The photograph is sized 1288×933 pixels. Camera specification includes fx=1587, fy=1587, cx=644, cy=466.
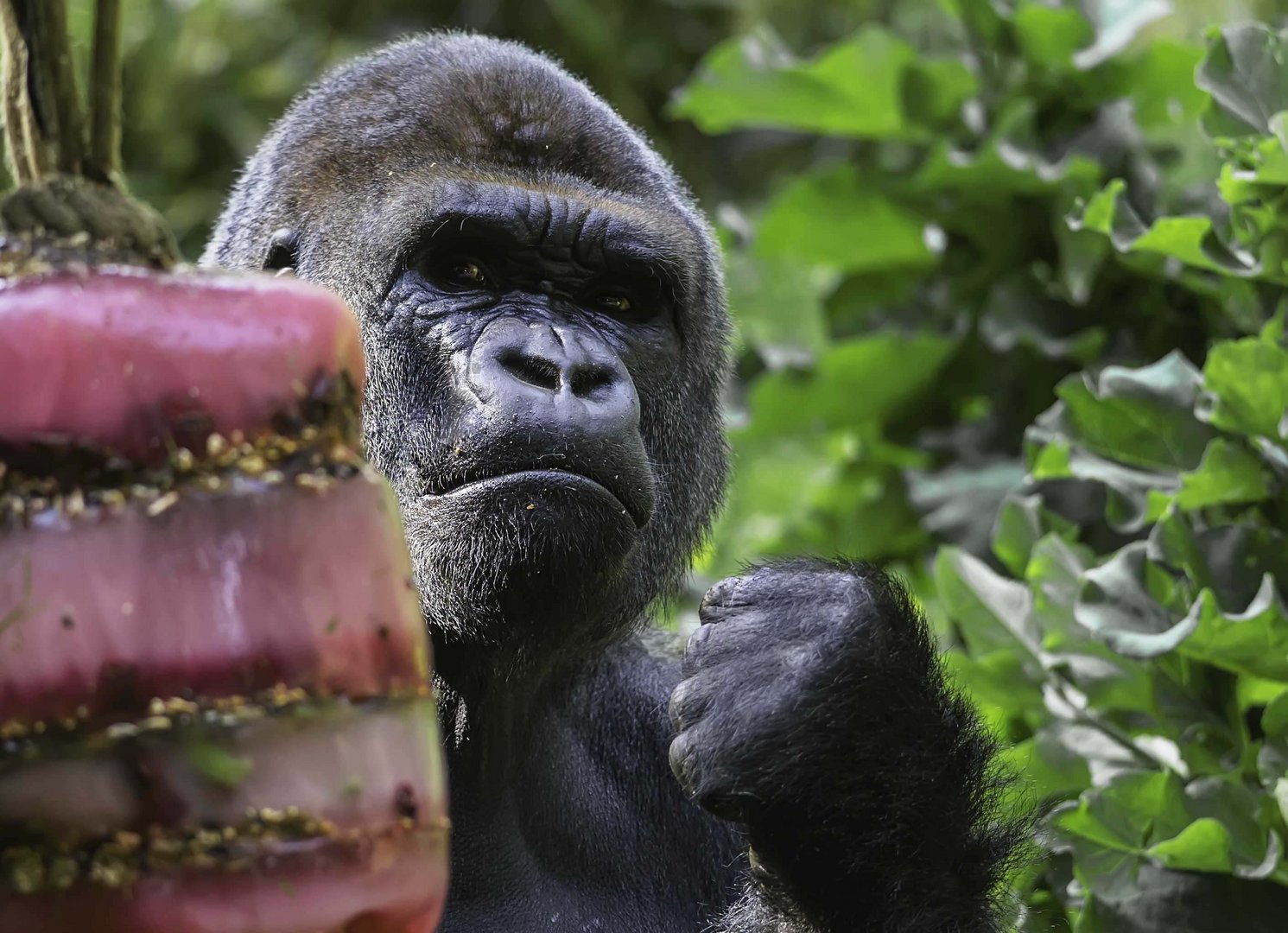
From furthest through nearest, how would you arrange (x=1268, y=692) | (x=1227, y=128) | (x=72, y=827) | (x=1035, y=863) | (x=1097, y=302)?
1. (x=1097, y=302)
2. (x=1227, y=128)
3. (x=1268, y=692)
4. (x=1035, y=863)
5. (x=72, y=827)

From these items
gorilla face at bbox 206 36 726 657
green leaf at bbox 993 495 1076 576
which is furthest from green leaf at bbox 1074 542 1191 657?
gorilla face at bbox 206 36 726 657

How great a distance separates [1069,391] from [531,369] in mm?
990

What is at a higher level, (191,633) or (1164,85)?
(191,633)

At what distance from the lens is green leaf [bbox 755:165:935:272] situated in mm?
3791

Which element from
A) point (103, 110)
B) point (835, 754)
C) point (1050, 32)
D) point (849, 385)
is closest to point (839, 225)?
point (849, 385)

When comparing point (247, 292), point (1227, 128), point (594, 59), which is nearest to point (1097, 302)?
point (1227, 128)

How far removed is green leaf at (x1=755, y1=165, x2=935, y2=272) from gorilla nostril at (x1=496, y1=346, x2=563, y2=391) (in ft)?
6.22

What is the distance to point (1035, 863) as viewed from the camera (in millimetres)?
2178

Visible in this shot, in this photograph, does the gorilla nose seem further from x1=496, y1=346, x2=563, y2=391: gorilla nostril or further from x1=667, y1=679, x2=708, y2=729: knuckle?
x1=667, y1=679, x2=708, y2=729: knuckle

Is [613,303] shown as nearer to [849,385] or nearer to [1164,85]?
[849,385]

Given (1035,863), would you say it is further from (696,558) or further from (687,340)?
(687,340)

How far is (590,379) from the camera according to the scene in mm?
2023

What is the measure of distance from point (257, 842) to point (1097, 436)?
1.84 meters

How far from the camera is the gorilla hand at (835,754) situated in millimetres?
1756
